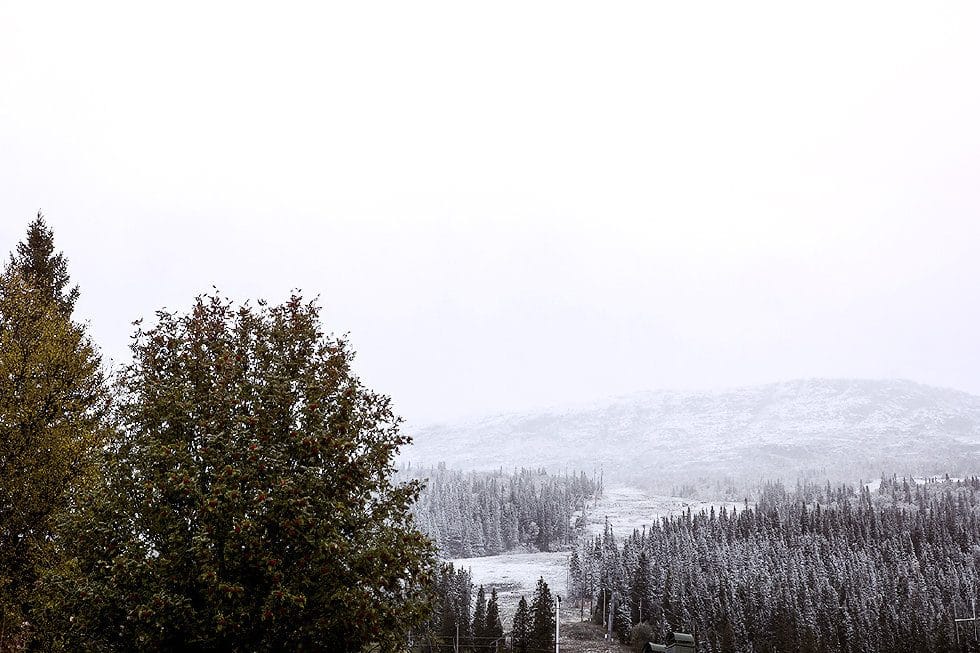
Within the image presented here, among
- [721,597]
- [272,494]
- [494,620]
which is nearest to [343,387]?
[272,494]

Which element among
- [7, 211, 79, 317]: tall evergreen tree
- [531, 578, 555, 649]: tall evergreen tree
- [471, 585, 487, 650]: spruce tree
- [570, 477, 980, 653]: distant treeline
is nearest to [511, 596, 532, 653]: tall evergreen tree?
[531, 578, 555, 649]: tall evergreen tree

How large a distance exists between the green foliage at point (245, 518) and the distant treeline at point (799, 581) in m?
98.8

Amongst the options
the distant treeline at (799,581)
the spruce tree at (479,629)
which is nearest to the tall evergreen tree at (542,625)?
the spruce tree at (479,629)

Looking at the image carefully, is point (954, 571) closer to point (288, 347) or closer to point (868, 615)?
point (868, 615)

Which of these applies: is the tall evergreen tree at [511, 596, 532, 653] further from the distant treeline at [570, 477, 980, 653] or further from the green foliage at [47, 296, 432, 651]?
the green foliage at [47, 296, 432, 651]

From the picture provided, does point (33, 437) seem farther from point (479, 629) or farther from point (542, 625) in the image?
point (479, 629)

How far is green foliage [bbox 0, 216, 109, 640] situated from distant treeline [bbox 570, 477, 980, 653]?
98.9 m

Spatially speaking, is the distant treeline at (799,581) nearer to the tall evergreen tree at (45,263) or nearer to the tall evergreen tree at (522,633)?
the tall evergreen tree at (522,633)

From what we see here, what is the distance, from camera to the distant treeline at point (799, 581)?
110 metres

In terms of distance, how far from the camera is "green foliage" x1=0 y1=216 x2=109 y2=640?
67.5 feet

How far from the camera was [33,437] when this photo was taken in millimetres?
20844

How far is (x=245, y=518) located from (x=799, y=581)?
137678 mm

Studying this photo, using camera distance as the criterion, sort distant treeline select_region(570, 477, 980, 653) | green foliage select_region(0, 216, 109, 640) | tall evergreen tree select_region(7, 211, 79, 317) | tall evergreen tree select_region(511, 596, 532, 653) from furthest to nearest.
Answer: distant treeline select_region(570, 477, 980, 653)
tall evergreen tree select_region(511, 596, 532, 653)
tall evergreen tree select_region(7, 211, 79, 317)
green foliage select_region(0, 216, 109, 640)

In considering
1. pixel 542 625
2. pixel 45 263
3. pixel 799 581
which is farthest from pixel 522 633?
pixel 45 263
